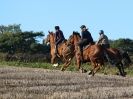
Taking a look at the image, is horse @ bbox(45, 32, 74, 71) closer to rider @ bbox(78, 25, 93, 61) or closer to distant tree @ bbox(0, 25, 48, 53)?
rider @ bbox(78, 25, 93, 61)

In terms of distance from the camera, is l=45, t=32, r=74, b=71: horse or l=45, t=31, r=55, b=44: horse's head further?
l=45, t=31, r=55, b=44: horse's head

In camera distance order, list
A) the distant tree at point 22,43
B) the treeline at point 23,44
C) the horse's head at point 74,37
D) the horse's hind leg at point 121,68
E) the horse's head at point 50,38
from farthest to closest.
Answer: the distant tree at point 22,43 < the treeline at point 23,44 < the horse's head at point 50,38 < the horse's hind leg at point 121,68 < the horse's head at point 74,37

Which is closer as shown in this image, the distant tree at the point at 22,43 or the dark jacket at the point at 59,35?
the dark jacket at the point at 59,35

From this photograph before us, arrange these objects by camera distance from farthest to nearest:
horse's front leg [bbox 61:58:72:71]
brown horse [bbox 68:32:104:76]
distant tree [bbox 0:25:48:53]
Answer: distant tree [bbox 0:25:48:53], horse's front leg [bbox 61:58:72:71], brown horse [bbox 68:32:104:76]

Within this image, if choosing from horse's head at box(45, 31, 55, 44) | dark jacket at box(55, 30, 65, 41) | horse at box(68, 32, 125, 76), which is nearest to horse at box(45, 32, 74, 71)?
horse's head at box(45, 31, 55, 44)

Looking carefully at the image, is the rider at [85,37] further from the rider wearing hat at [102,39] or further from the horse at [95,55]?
the rider wearing hat at [102,39]

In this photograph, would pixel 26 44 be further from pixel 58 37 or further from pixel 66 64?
pixel 66 64

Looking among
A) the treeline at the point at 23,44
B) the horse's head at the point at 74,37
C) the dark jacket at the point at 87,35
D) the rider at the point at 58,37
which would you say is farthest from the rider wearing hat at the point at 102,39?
the treeline at the point at 23,44

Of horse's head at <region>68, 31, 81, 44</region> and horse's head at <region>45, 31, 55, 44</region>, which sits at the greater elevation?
horse's head at <region>45, 31, 55, 44</region>

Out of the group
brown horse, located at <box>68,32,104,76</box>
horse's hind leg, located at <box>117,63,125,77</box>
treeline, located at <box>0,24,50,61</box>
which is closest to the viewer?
brown horse, located at <box>68,32,104,76</box>

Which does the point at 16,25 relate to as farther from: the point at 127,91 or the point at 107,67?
the point at 127,91

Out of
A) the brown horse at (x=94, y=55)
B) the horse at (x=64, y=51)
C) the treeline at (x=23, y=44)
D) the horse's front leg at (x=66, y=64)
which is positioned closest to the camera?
the brown horse at (x=94, y=55)

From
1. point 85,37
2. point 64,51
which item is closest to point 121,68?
point 85,37

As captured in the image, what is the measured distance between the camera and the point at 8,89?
1606cm
